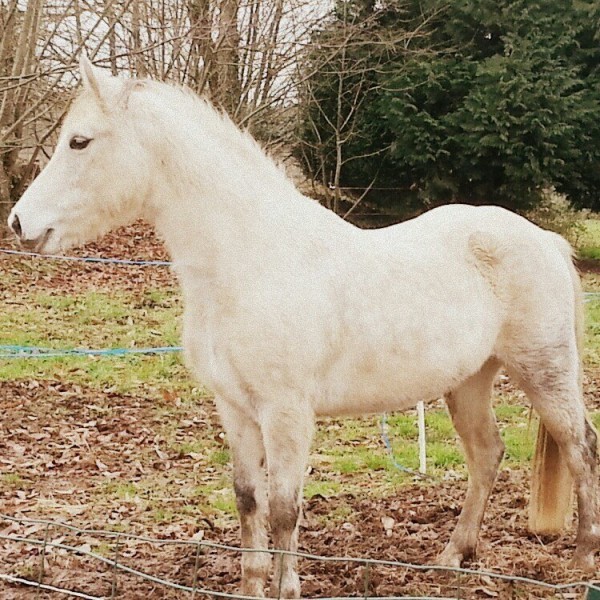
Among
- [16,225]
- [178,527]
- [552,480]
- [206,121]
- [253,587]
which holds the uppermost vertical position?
[206,121]

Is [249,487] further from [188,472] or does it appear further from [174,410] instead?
[174,410]

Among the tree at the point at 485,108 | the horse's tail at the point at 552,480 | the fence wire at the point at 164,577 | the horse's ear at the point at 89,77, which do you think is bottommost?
the fence wire at the point at 164,577

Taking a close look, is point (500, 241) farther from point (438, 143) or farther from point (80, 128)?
point (438, 143)

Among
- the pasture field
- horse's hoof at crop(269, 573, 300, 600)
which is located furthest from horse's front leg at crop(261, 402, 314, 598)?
the pasture field

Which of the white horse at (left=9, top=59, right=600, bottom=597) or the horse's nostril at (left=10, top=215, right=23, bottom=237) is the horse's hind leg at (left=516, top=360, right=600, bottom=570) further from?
the horse's nostril at (left=10, top=215, right=23, bottom=237)

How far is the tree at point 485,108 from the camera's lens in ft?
47.3

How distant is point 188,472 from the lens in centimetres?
538

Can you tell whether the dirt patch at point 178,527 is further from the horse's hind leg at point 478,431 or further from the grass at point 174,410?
the horse's hind leg at point 478,431

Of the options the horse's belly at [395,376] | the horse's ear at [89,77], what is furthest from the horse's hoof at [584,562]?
the horse's ear at [89,77]

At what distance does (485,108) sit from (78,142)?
1220cm

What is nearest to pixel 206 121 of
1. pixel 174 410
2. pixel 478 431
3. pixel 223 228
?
pixel 223 228

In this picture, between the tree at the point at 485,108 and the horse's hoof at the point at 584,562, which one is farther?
the tree at the point at 485,108

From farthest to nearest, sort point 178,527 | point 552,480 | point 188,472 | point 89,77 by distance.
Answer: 1. point 188,472
2. point 178,527
3. point 552,480
4. point 89,77

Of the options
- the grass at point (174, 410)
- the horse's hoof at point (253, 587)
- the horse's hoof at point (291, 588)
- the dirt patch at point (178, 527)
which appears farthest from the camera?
the grass at point (174, 410)
